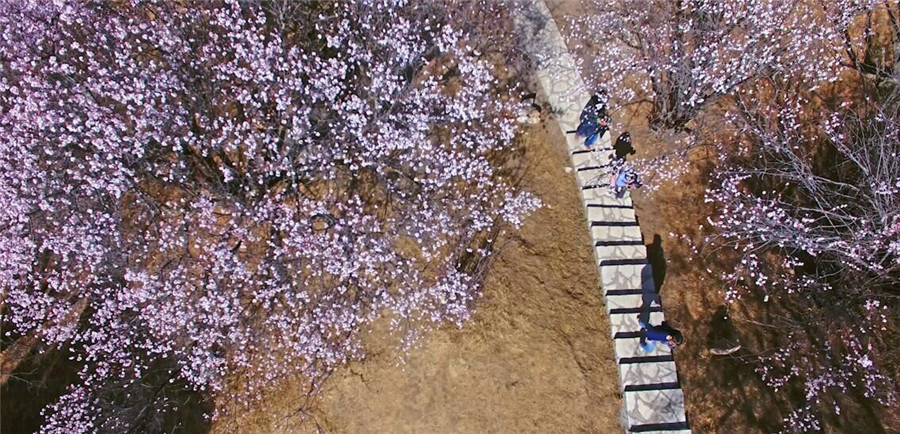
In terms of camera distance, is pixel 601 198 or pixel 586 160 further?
pixel 586 160

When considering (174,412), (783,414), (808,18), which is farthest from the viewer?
(808,18)

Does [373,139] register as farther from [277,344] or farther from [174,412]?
[174,412]

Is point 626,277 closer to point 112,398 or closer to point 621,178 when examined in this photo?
point 621,178

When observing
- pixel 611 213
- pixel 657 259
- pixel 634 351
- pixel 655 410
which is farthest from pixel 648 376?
pixel 611 213

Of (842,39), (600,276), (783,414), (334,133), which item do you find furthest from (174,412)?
(842,39)

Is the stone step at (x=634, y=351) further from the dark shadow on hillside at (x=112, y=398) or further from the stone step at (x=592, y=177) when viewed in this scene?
the dark shadow on hillside at (x=112, y=398)

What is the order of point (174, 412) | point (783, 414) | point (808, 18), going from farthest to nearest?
1. point (808, 18)
2. point (174, 412)
3. point (783, 414)

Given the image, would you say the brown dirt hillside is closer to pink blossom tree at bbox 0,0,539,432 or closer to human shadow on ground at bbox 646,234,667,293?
pink blossom tree at bbox 0,0,539,432

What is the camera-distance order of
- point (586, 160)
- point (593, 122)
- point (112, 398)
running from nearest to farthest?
point (112, 398) < point (593, 122) < point (586, 160)
